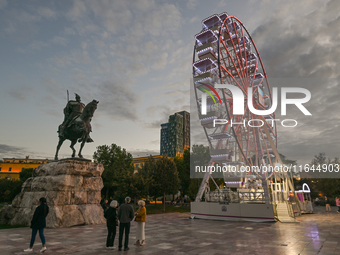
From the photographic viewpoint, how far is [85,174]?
15719 millimetres

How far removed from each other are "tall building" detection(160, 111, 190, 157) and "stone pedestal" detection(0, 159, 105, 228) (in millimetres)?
142704

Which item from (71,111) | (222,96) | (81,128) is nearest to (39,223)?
(81,128)

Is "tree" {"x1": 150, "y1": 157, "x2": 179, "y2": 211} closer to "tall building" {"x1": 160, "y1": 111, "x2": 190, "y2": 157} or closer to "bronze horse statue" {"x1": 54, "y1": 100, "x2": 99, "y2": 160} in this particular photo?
"bronze horse statue" {"x1": 54, "y1": 100, "x2": 99, "y2": 160}

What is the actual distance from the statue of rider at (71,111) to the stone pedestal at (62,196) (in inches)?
119

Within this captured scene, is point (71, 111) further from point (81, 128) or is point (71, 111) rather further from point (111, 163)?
point (111, 163)

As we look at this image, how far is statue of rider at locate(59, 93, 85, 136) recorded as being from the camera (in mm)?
16894

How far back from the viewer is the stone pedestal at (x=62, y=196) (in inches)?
536

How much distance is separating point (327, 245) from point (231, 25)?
2898cm

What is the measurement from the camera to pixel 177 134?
532ft

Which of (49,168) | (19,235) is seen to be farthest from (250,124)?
(19,235)

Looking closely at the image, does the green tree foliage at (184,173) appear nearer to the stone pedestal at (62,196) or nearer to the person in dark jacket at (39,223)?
the stone pedestal at (62,196)

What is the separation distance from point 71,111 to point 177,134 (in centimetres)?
14548

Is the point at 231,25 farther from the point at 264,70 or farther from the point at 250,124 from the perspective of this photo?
the point at 250,124

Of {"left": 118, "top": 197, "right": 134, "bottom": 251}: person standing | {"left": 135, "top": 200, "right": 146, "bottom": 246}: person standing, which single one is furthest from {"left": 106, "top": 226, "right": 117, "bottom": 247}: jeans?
{"left": 135, "top": 200, "right": 146, "bottom": 246}: person standing
